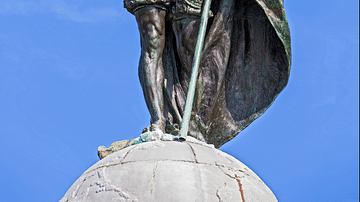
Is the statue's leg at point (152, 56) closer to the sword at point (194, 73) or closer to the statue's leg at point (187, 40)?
the statue's leg at point (187, 40)

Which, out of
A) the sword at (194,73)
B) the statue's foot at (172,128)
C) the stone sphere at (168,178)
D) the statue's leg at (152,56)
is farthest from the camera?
the statue's leg at (152,56)

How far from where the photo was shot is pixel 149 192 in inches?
165

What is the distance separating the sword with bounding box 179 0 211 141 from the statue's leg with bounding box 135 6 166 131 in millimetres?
490

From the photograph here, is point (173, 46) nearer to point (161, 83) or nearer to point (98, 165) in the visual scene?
point (161, 83)

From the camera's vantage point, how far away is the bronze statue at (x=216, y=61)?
6.23 meters

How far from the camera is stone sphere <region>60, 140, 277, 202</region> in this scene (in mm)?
4223

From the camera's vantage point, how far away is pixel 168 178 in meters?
4.31

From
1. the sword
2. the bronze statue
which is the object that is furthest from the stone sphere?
the bronze statue

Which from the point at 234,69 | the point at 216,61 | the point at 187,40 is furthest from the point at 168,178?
the point at 234,69

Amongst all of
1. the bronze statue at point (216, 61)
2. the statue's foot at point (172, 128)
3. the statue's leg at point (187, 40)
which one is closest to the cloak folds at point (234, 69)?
the bronze statue at point (216, 61)

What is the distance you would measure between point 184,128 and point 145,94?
3.73 ft

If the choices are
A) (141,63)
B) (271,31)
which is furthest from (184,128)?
(271,31)

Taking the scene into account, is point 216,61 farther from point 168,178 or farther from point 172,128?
point 168,178

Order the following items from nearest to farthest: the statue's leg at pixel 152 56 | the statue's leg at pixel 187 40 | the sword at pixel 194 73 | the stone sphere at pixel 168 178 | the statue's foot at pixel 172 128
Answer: the stone sphere at pixel 168 178 → the sword at pixel 194 73 → the statue's foot at pixel 172 128 → the statue's leg at pixel 152 56 → the statue's leg at pixel 187 40
